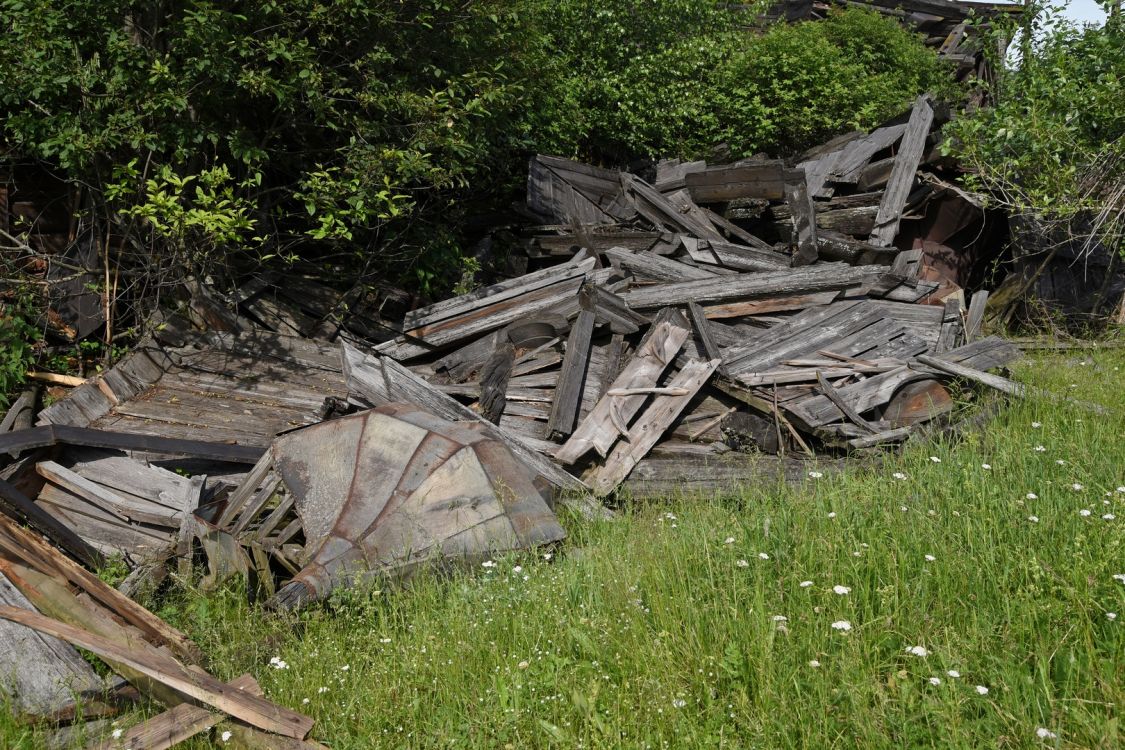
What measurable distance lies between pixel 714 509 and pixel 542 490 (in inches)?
46.9

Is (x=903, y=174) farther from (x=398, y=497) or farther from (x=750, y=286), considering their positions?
(x=398, y=497)

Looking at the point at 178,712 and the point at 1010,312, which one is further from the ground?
the point at 1010,312

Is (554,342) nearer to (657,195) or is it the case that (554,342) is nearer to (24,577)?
(657,195)

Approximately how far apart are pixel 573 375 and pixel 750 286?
2128 millimetres

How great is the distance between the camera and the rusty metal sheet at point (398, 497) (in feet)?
16.9

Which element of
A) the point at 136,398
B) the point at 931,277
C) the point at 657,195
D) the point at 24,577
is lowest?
the point at 136,398

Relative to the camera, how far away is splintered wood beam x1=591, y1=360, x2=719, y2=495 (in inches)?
273

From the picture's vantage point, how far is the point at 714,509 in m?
5.47

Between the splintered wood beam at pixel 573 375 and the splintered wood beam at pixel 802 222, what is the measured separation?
2.63 m

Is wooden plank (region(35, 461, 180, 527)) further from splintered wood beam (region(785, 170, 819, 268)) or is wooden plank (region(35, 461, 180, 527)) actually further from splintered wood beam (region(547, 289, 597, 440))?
splintered wood beam (region(785, 170, 819, 268))

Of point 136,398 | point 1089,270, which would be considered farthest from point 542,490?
point 1089,270

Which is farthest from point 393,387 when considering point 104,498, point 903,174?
point 903,174

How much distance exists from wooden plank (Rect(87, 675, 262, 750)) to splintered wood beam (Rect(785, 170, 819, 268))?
7348mm

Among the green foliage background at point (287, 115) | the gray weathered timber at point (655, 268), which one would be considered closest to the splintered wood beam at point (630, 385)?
the gray weathered timber at point (655, 268)
